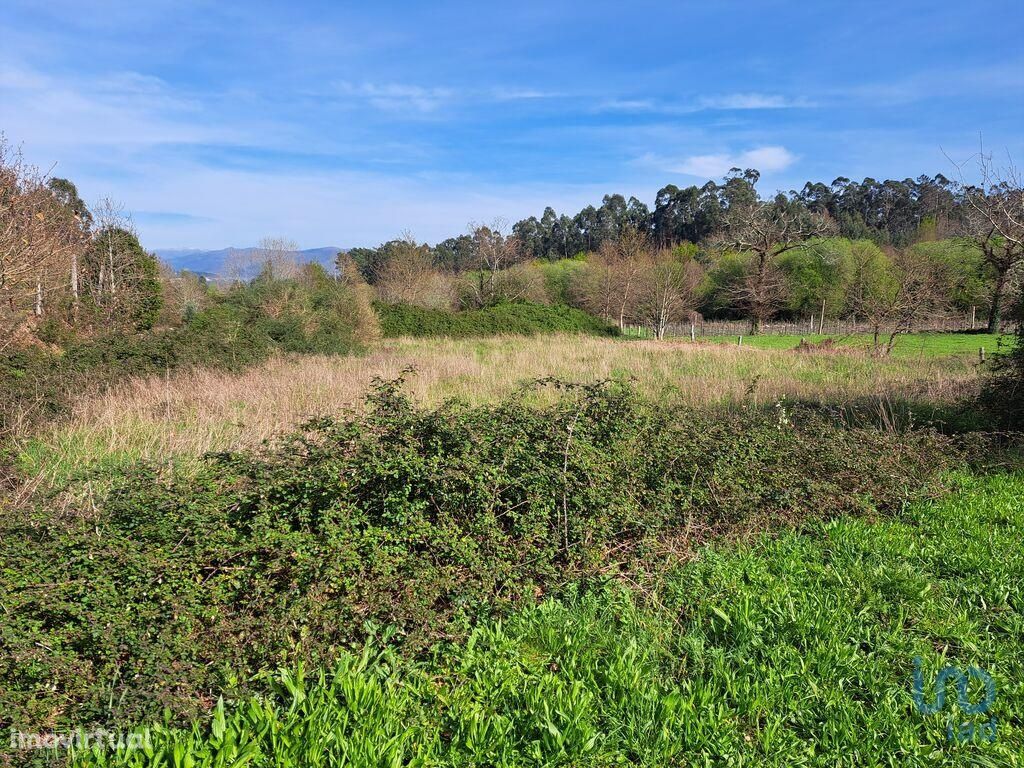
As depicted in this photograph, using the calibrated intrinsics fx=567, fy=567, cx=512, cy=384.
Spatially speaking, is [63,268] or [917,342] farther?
[917,342]

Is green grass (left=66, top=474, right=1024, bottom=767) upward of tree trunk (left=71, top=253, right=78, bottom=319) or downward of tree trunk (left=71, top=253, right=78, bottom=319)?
downward

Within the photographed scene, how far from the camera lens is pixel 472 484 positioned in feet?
12.2

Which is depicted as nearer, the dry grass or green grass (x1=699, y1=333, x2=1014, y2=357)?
the dry grass

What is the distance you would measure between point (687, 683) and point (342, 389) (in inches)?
303

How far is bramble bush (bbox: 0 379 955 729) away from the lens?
2.42m

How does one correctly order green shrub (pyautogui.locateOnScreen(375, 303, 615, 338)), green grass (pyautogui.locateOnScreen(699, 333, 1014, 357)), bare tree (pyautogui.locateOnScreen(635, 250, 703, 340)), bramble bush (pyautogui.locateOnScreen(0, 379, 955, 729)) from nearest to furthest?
bramble bush (pyautogui.locateOnScreen(0, 379, 955, 729))
green grass (pyautogui.locateOnScreen(699, 333, 1014, 357))
green shrub (pyautogui.locateOnScreen(375, 303, 615, 338))
bare tree (pyautogui.locateOnScreen(635, 250, 703, 340))

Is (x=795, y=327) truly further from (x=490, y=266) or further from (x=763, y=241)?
(x=490, y=266)

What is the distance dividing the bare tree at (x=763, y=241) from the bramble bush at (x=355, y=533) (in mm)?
37828

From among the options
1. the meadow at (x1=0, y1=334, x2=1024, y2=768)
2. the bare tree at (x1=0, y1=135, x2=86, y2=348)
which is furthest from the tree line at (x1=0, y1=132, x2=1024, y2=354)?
the meadow at (x1=0, y1=334, x2=1024, y2=768)

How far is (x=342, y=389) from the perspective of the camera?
30.8 ft

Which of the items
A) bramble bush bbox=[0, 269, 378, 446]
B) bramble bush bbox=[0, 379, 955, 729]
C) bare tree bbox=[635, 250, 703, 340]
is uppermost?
bare tree bbox=[635, 250, 703, 340]

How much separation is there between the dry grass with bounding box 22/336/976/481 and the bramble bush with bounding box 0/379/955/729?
1744 millimetres

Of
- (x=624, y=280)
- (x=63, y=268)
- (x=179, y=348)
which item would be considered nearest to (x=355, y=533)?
(x=179, y=348)

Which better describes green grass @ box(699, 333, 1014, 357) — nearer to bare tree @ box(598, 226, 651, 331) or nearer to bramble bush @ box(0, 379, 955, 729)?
bare tree @ box(598, 226, 651, 331)
